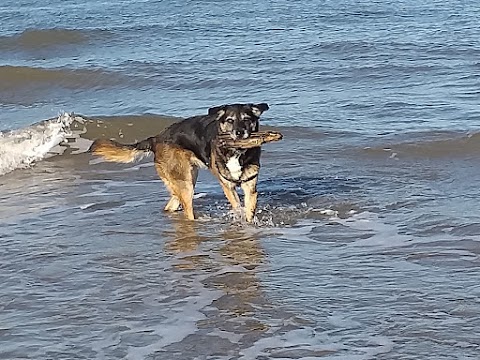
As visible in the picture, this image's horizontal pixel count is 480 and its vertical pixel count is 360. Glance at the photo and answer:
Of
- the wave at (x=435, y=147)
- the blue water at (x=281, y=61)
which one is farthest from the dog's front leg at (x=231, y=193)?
the blue water at (x=281, y=61)

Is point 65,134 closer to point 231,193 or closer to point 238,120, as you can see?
point 231,193

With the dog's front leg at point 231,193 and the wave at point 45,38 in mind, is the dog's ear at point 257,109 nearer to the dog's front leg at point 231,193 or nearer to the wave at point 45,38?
the dog's front leg at point 231,193

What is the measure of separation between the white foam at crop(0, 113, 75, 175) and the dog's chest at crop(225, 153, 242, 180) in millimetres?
3518

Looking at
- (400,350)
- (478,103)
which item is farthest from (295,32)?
(400,350)

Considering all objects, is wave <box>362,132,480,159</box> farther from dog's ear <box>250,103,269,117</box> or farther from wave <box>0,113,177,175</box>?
wave <box>0,113,177,175</box>

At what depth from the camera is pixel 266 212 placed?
28.4ft

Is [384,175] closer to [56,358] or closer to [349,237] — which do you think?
[349,237]

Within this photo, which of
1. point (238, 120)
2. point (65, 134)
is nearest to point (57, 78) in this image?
point (65, 134)

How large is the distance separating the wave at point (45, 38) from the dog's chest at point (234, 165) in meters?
14.4

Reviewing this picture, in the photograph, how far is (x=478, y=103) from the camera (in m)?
12.8

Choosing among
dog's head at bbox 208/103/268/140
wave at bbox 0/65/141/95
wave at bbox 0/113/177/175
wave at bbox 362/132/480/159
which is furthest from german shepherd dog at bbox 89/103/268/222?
wave at bbox 0/65/141/95

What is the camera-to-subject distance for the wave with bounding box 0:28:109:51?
22188 millimetres

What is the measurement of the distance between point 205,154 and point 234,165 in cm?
41

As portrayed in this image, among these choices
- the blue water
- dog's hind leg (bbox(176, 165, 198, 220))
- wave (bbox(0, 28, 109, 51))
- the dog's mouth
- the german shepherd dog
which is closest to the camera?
the dog's mouth
